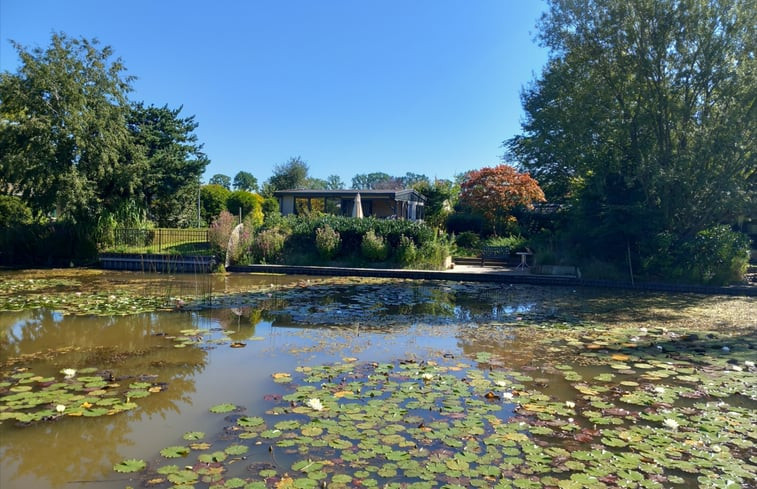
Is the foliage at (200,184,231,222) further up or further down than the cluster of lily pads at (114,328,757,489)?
further up

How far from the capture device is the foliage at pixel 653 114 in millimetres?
12234

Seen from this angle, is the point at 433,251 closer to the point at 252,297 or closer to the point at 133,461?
the point at 252,297

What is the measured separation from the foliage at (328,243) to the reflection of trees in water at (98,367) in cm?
752

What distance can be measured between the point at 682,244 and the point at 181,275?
13800 mm

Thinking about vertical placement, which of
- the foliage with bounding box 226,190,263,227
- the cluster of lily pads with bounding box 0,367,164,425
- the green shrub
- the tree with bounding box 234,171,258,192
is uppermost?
the tree with bounding box 234,171,258,192

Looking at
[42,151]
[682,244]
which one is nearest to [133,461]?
[682,244]

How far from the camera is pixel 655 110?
1332 cm

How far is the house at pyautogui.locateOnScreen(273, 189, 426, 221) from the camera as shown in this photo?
88.4ft

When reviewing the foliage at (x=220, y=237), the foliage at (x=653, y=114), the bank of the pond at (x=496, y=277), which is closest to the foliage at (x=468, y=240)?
the bank of the pond at (x=496, y=277)

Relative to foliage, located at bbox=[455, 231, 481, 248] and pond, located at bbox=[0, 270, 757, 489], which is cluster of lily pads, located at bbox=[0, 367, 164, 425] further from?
foliage, located at bbox=[455, 231, 481, 248]

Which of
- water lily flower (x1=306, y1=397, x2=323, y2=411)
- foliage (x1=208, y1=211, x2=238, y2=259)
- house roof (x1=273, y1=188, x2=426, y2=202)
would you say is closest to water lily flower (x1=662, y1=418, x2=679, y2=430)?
water lily flower (x1=306, y1=397, x2=323, y2=411)

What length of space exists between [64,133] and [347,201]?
47.9 ft

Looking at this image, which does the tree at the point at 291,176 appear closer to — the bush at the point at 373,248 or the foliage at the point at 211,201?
the foliage at the point at 211,201

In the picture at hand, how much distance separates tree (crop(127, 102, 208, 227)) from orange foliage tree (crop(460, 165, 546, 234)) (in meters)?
13.1
